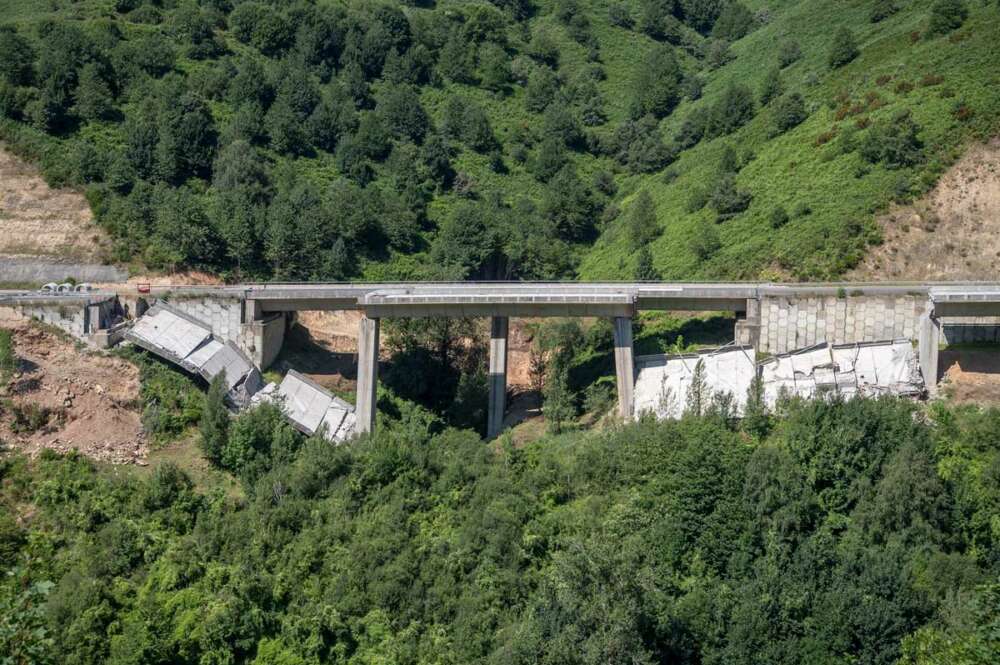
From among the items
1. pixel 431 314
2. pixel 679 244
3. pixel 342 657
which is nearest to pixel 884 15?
A: pixel 679 244

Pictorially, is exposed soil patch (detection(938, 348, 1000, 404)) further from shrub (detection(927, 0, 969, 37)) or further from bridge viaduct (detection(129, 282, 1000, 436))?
shrub (detection(927, 0, 969, 37))

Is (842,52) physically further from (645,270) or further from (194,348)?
(194,348)

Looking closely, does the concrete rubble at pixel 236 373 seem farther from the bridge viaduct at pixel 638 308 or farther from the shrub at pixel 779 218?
the shrub at pixel 779 218

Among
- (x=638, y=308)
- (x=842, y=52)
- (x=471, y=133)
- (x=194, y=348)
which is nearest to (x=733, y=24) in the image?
(x=842, y=52)

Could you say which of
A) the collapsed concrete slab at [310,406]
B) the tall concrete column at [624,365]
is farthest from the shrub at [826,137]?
the collapsed concrete slab at [310,406]

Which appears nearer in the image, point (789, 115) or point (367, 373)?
point (367, 373)
